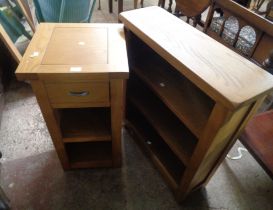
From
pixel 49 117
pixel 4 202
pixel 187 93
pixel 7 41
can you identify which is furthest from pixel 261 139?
pixel 7 41

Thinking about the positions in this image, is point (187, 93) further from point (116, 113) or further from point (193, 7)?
point (193, 7)

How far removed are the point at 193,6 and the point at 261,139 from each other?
3.46ft

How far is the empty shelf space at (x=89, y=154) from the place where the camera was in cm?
118

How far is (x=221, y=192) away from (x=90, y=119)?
814mm

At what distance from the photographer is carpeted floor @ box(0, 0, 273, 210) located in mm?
1110

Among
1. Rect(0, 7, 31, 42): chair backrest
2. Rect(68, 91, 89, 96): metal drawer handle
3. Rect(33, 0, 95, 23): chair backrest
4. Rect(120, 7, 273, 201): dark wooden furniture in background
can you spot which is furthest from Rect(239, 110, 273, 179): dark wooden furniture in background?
Rect(0, 7, 31, 42): chair backrest

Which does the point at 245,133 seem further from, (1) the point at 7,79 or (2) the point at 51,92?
(1) the point at 7,79

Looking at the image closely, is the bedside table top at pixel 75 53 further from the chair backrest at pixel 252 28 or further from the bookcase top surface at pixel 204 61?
the chair backrest at pixel 252 28

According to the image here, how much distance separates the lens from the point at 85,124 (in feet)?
3.44

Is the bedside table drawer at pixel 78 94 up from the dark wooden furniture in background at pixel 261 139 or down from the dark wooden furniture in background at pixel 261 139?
up

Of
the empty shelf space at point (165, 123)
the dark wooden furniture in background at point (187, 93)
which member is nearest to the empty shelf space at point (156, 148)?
the dark wooden furniture in background at point (187, 93)

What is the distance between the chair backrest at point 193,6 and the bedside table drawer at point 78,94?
0.99 m

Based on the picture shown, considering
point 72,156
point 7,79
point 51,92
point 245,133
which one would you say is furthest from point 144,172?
point 7,79

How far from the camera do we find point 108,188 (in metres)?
1.16
